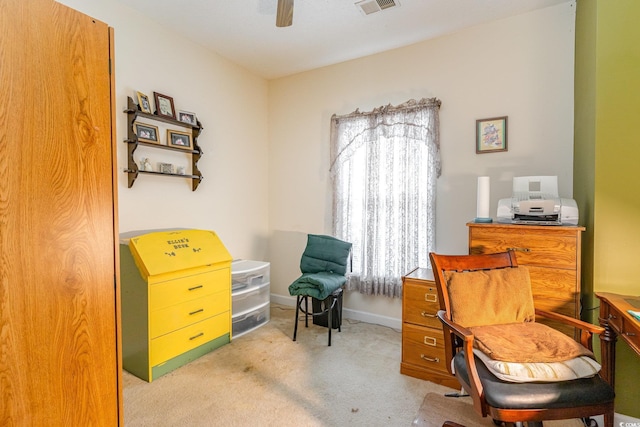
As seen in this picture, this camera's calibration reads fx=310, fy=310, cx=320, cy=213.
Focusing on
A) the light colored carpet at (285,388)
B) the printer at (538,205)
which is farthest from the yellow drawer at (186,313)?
the printer at (538,205)

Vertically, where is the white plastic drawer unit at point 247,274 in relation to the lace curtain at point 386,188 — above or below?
below

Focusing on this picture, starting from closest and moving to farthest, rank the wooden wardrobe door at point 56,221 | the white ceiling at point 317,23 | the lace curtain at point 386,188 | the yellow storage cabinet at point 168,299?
1. the wooden wardrobe door at point 56,221
2. the yellow storage cabinet at point 168,299
3. the white ceiling at point 317,23
4. the lace curtain at point 386,188

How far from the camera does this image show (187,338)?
2.40 m

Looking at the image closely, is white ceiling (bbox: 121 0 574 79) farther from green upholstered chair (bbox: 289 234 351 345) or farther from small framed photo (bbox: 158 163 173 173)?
green upholstered chair (bbox: 289 234 351 345)

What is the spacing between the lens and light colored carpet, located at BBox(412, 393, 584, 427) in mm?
1771

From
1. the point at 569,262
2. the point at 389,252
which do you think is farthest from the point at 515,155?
the point at 389,252

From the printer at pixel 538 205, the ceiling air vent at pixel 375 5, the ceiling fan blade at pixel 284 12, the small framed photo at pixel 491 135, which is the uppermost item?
the ceiling air vent at pixel 375 5

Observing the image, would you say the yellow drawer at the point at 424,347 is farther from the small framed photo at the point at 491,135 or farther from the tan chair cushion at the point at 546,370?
the small framed photo at the point at 491,135

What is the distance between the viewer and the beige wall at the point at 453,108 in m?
2.42

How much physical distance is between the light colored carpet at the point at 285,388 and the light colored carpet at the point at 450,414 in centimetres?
5

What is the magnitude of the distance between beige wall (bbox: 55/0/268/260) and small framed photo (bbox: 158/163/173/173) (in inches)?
2.8

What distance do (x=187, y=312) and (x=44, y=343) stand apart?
1.34m

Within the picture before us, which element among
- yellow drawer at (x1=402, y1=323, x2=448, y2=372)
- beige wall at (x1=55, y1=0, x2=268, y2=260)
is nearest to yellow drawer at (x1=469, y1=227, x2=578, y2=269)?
yellow drawer at (x1=402, y1=323, x2=448, y2=372)

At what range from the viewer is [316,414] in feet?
6.07
